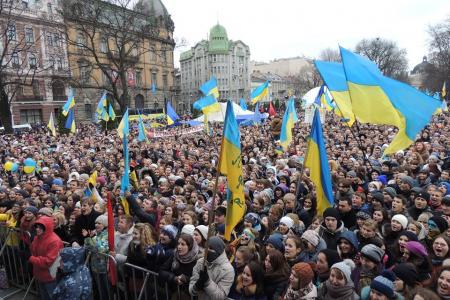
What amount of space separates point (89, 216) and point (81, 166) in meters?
6.97

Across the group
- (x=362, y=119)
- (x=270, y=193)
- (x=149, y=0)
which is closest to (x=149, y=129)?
(x=270, y=193)

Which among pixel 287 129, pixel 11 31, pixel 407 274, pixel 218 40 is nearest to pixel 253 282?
pixel 407 274

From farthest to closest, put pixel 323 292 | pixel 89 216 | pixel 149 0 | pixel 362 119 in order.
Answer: pixel 149 0 < pixel 89 216 < pixel 362 119 < pixel 323 292

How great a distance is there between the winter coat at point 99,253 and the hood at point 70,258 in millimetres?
379

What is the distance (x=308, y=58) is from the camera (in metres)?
117

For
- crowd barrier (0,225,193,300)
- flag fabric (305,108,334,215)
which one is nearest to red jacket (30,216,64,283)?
crowd barrier (0,225,193,300)

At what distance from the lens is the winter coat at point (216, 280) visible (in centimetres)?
339

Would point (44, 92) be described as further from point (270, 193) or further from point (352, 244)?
point (352, 244)

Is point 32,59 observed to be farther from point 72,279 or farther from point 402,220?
point 402,220

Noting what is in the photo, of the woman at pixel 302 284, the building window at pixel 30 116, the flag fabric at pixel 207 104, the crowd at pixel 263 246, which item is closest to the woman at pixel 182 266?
the crowd at pixel 263 246

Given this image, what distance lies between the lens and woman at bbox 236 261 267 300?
3514 mm

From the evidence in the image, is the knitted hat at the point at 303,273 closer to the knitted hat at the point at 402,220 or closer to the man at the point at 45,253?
the knitted hat at the point at 402,220

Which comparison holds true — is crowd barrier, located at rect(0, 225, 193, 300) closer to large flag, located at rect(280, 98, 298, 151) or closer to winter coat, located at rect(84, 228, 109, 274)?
winter coat, located at rect(84, 228, 109, 274)

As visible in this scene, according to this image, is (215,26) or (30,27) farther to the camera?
(215,26)
